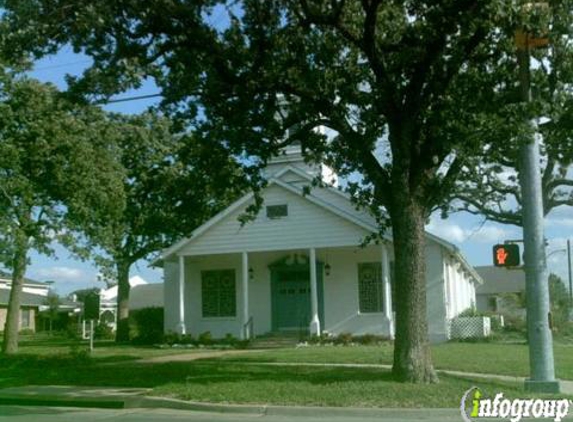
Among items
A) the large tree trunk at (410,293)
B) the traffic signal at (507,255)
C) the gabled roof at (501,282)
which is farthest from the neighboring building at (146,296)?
the traffic signal at (507,255)

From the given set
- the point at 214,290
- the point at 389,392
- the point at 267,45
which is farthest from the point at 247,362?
the point at 214,290

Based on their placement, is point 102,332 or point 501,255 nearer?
point 501,255

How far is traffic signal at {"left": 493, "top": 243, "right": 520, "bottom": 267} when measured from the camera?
13.8 meters

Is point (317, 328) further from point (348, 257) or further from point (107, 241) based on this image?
point (107, 241)

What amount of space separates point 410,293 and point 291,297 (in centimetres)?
1738

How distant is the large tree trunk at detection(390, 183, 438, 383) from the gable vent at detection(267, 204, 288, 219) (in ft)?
51.4

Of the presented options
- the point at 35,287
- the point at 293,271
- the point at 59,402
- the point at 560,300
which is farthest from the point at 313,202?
the point at 35,287

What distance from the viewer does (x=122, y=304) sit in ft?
123

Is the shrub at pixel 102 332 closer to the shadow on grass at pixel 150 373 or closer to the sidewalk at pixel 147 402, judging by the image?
the shadow on grass at pixel 150 373

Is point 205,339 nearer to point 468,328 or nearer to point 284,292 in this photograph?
point 284,292

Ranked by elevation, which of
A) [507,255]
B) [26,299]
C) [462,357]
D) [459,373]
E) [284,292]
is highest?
[26,299]

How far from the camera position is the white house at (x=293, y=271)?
29156mm

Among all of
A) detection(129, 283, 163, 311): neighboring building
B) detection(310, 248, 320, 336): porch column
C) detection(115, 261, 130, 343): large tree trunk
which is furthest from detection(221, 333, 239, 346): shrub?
detection(129, 283, 163, 311): neighboring building

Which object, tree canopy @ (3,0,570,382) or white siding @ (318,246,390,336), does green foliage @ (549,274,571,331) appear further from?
tree canopy @ (3,0,570,382)
